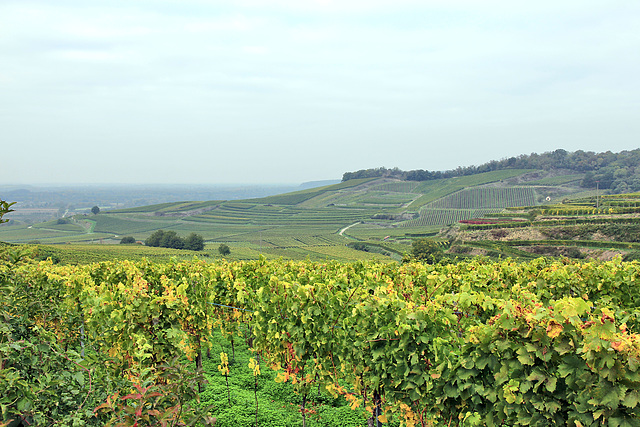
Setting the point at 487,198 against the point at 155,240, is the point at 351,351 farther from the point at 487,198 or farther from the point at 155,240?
the point at 487,198

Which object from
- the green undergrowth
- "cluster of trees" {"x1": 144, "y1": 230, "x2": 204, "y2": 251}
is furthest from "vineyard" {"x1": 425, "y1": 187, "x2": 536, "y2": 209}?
the green undergrowth

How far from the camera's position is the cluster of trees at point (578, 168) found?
122812 mm

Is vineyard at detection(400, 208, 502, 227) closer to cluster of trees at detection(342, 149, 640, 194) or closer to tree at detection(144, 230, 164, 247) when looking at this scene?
cluster of trees at detection(342, 149, 640, 194)

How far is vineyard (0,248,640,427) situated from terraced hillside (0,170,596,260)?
214 feet

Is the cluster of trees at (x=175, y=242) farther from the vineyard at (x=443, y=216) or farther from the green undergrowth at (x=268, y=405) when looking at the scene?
the green undergrowth at (x=268, y=405)

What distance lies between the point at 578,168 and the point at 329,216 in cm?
9911

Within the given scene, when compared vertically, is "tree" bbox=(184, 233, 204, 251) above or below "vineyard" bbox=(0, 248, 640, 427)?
below

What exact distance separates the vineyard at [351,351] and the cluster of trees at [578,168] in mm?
138302

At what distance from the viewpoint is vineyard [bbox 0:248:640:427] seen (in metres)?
3.16

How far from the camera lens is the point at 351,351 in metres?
6.04

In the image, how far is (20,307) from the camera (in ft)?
15.5

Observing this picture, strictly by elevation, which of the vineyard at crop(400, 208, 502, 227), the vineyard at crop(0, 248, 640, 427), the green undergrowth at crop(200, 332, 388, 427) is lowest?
the vineyard at crop(400, 208, 502, 227)

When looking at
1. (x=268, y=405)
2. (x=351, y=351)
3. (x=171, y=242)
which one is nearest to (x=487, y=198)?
(x=171, y=242)

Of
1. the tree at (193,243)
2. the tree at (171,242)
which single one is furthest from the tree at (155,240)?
the tree at (193,243)
